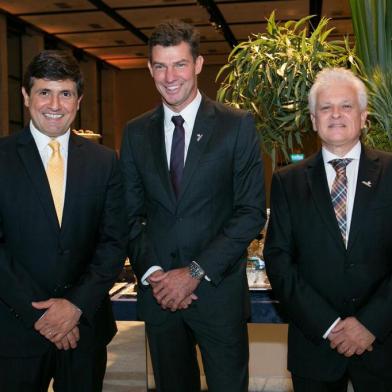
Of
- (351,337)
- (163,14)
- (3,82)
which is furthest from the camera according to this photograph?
(163,14)

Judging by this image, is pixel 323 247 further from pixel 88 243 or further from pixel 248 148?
pixel 88 243

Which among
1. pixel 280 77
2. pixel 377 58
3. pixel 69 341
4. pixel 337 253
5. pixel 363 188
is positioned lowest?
pixel 69 341

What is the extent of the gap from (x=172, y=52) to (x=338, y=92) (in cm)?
64

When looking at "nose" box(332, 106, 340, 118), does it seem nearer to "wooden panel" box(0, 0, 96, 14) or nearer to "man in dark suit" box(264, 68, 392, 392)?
"man in dark suit" box(264, 68, 392, 392)

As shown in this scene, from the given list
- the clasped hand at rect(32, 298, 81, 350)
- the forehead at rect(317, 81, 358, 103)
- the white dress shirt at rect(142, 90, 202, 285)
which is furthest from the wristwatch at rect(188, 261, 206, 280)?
the forehead at rect(317, 81, 358, 103)

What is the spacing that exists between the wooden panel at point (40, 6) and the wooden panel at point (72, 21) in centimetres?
40

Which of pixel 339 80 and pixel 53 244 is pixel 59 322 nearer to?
pixel 53 244

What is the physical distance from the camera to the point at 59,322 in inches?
88.2

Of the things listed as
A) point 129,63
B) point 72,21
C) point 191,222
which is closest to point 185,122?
Answer: point 191,222

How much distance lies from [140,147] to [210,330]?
0.78 m

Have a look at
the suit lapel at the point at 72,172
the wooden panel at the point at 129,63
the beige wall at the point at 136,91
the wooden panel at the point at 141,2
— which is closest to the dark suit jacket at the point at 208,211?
the suit lapel at the point at 72,172

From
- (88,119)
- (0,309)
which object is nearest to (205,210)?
(0,309)

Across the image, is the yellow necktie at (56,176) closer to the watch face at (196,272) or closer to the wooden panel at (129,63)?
the watch face at (196,272)

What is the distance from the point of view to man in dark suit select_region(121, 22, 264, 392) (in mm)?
2381
